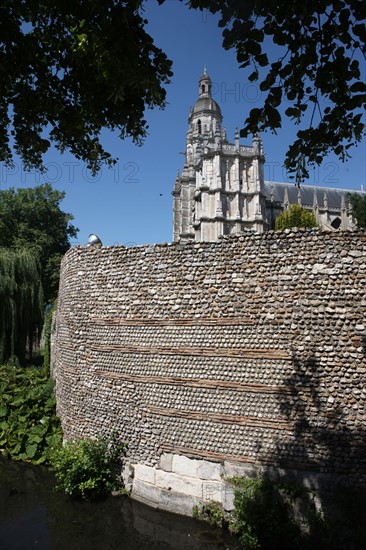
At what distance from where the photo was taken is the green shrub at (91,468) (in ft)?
23.9

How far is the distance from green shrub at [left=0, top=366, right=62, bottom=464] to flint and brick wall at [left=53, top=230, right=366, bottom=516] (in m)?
1.61

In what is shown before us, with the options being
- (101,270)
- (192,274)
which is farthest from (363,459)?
(101,270)

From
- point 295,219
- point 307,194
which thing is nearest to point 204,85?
point 307,194

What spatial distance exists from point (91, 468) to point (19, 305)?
1058cm

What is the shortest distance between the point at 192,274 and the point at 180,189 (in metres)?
35.0

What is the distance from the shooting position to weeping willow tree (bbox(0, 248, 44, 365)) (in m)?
15.5

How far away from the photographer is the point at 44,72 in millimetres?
4969

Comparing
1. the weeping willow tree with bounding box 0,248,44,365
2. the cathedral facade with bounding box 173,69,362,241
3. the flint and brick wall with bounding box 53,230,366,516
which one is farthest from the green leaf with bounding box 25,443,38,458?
the cathedral facade with bounding box 173,69,362,241

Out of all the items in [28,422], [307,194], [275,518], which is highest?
[307,194]

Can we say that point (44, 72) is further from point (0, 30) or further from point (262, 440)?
point (262, 440)

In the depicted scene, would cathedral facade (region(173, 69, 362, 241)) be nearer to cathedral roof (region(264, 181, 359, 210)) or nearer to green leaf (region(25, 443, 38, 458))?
cathedral roof (region(264, 181, 359, 210))

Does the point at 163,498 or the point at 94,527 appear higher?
the point at 163,498

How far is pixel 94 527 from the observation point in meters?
6.59

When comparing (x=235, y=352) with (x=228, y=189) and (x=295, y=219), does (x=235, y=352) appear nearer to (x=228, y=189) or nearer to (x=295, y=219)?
(x=295, y=219)
